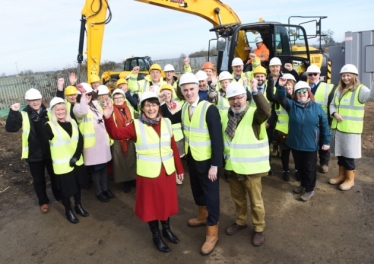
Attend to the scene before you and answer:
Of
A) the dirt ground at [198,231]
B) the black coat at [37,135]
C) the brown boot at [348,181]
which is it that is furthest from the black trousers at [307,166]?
the black coat at [37,135]

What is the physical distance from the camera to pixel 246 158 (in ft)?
10.4

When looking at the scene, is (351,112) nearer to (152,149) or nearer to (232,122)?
(232,122)

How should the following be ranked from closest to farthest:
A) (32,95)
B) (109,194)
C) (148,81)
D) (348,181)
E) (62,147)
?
(62,147) < (32,95) < (348,181) < (109,194) < (148,81)

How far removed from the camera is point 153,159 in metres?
3.08

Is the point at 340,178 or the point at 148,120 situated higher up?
the point at 148,120

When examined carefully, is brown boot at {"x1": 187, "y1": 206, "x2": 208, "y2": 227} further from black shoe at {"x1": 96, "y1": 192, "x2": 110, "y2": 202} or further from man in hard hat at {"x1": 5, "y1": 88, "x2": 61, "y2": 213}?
man in hard hat at {"x1": 5, "y1": 88, "x2": 61, "y2": 213}

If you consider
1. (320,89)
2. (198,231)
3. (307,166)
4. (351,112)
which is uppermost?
(320,89)

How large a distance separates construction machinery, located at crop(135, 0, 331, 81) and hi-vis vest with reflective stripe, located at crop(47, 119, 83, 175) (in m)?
3.96

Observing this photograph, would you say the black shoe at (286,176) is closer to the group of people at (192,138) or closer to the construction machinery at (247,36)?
the group of people at (192,138)

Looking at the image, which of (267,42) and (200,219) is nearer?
(200,219)

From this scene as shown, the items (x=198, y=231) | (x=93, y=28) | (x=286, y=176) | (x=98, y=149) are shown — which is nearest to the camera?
(x=198, y=231)

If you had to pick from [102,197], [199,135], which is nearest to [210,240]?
[199,135]

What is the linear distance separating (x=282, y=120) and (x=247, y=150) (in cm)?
197

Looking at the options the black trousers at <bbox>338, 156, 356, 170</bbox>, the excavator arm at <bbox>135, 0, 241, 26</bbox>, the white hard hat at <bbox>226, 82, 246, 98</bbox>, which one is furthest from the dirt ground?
the excavator arm at <bbox>135, 0, 241, 26</bbox>
